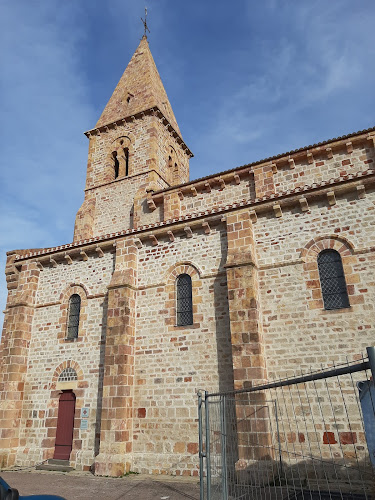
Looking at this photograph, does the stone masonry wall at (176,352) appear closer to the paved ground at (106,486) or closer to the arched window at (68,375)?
the paved ground at (106,486)

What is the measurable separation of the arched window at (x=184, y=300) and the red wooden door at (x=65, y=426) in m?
4.01

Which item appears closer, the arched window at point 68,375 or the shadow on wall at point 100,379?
the shadow on wall at point 100,379

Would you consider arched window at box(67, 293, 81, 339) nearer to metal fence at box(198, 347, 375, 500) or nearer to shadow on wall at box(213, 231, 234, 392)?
shadow on wall at box(213, 231, 234, 392)

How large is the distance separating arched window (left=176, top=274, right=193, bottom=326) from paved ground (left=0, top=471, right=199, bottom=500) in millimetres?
3729

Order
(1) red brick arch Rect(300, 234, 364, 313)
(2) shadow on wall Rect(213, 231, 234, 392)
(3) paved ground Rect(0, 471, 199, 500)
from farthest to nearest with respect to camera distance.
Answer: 1. (2) shadow on wall Rect(213, 231, 234, 392)
2. (1) red brick arch Rect(300, 234, 364, 313)
3. (3) paved ground Rect(0, 471, 199, 500)

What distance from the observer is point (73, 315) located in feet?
39.4

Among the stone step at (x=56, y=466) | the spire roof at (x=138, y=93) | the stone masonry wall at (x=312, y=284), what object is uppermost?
the spire roof at (x=138, y=93)

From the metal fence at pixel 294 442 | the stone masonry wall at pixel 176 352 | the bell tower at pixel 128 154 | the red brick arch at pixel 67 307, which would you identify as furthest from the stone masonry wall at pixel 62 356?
the bell tower at pixel 128 154

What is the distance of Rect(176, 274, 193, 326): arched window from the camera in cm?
1018

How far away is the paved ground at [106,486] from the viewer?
7223 mm

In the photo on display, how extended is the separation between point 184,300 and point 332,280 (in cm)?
393

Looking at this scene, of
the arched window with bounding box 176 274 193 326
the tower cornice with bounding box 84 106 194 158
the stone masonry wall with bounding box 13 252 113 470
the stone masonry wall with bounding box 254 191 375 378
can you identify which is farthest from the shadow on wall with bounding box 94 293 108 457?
the tower cornice with bounding box 84 106 194 158

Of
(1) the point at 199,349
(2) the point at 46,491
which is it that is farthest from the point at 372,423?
(2) the point at 46,491

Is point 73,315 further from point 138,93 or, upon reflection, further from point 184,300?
point 138,93
